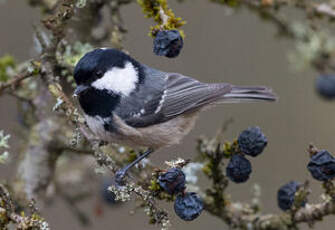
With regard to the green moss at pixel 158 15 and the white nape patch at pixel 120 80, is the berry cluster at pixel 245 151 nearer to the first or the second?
the green moss at pixel 158 15

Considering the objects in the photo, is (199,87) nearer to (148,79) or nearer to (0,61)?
(148,79)

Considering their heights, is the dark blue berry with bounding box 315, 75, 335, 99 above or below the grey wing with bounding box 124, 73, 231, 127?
above

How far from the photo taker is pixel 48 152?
113 inches

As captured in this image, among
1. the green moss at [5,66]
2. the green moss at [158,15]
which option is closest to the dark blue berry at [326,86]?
the green moss at [158,15]

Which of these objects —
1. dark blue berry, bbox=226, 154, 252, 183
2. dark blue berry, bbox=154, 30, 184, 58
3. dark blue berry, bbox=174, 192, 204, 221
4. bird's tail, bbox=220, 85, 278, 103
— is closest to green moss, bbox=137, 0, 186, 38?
dark blue berry, bbox=154, 30, 184, 58

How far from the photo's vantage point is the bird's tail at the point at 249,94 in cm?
324

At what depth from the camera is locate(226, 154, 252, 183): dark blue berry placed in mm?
2244

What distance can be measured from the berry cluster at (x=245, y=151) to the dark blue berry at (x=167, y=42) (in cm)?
50

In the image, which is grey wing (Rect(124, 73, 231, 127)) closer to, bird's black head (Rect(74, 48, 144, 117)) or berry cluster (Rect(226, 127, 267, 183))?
bird's black head (Rect(74, 48, 144, 117))

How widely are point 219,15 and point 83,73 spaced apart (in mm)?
3409

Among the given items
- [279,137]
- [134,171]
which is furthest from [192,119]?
[279,137]

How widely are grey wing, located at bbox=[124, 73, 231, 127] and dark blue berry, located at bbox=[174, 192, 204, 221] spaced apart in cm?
82

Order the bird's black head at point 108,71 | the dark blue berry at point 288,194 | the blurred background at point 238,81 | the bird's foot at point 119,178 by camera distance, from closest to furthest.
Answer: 1. the bird's foot at point 119,178
2. the dark blue berry at point 288,194
3. the bird's black head at point 108,71
4. the blurred background at point 238,81

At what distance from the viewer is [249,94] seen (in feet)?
10.7
